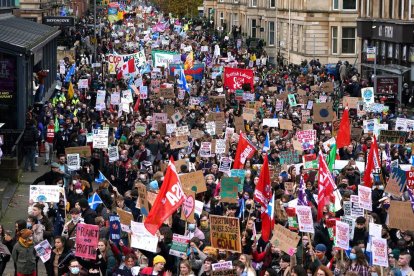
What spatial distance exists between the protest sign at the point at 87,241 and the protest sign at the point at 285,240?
8.42ft

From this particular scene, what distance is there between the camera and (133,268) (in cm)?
1922

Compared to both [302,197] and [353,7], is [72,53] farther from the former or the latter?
[302,197]

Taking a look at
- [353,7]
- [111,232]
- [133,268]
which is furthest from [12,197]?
[353,7]

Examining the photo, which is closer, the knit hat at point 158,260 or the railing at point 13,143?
the knit hat at point 158,260

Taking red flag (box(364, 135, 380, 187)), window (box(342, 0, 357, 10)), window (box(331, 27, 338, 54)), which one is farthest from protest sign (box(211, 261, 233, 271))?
window (box(342, 0, 357, 10))

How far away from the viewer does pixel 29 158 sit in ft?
116

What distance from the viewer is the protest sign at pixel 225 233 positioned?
20.3 meters

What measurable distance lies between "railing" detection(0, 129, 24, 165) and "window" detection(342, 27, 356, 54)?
40432 millimetres

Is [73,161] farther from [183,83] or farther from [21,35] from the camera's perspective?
[183,83]

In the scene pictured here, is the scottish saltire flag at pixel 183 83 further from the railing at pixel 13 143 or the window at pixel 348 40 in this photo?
the window at pixel 348 40

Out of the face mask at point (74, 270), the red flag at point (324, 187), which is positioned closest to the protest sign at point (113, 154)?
the red flag at point (324, 187)

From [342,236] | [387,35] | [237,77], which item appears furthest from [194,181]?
[387,35]

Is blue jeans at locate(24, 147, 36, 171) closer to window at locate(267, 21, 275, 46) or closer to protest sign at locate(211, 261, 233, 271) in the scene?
protest sign at locate(211, 261, 233, 271)

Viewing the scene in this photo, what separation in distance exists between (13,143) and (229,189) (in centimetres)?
1198
